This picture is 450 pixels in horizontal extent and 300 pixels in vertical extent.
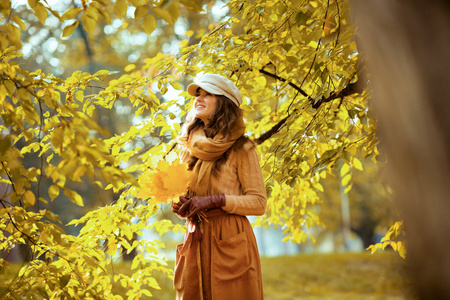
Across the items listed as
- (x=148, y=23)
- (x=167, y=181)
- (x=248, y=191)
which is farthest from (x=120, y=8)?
(x=248, y=191)

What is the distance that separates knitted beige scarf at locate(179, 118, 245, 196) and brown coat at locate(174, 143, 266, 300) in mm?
49

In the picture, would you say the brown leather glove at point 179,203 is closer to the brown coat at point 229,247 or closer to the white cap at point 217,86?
the brown coat at point 229,247

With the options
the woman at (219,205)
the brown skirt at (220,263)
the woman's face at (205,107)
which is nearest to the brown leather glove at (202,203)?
the woman at (219,205)

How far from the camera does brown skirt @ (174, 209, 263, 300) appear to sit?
2211 mm

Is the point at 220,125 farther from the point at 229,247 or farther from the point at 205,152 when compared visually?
the point at 229,247

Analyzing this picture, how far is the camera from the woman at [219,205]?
2225mm

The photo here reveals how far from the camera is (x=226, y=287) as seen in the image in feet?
7.22

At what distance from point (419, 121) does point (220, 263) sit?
4.77 feet

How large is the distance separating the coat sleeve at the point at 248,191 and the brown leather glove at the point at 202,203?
0.12ft

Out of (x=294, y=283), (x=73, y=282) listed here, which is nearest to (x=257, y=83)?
(x=73, y=282)

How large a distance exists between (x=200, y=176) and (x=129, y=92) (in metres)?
0.88

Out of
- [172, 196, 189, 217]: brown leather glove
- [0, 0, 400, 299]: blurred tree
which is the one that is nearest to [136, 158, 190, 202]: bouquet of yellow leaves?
[172, 196, 189, 217]: brown leather glove

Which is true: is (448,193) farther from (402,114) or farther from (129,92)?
(129,92)

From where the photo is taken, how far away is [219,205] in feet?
7.29
